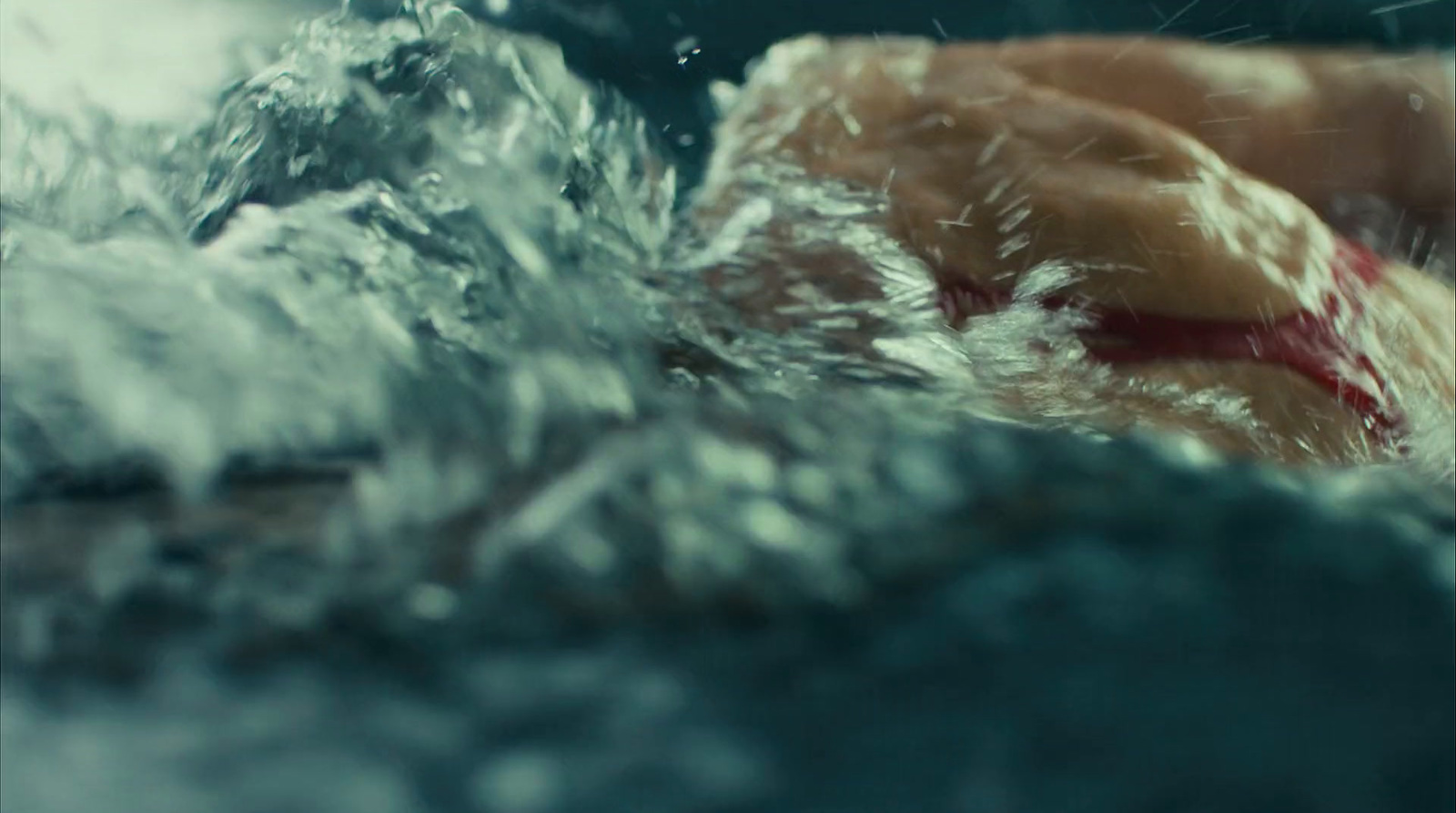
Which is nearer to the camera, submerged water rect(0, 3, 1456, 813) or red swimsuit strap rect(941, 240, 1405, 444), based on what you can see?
submerged water rect(0, 3, 1456, 813)

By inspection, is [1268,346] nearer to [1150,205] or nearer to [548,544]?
[1150,205]

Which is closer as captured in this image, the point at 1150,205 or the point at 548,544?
the point at 548,544

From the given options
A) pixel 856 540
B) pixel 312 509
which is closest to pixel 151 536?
pixel 312 509

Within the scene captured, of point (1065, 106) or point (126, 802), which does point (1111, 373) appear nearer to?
point (1065, 106)

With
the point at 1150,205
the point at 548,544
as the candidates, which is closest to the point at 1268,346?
the point at 1150,205

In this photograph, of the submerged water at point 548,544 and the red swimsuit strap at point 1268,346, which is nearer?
the submerged water at point 548,544
